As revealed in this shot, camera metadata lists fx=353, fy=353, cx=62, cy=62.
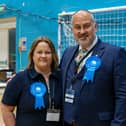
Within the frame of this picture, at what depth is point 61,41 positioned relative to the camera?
4.20 metres

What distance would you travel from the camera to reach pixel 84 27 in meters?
2.04

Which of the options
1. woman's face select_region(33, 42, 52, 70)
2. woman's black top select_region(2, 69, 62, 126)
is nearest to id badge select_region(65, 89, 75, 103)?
woman's black top select_region(2, 69, 62, 126)

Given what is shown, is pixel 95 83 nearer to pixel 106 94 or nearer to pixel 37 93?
pixel 106 94

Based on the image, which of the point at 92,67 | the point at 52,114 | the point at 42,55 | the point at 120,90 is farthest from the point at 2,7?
the point at 120,90

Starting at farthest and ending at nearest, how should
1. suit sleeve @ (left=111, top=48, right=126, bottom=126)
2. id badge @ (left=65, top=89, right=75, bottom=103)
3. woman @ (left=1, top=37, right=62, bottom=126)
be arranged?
woman @ (left=1, top=37, right=62, bottom=126), id badge @ (left=65, top=89, right=75, bottom=103), suit sleeve @ (left=111, top=48, right=126, bottom=126)

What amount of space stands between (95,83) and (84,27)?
1.08ft

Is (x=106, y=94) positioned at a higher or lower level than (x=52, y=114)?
higher

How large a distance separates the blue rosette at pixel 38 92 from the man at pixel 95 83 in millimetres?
186

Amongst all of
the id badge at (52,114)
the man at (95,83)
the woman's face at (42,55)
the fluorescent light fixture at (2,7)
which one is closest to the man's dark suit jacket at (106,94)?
the man at (95,83)

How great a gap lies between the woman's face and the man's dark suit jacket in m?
0.31

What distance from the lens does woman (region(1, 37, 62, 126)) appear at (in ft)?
7.19

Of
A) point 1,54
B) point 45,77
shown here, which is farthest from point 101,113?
point 1,54

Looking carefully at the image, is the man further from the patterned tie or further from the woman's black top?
the woman's black top

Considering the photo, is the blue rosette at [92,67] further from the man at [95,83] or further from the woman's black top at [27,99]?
the woman's black top at [27,99]
